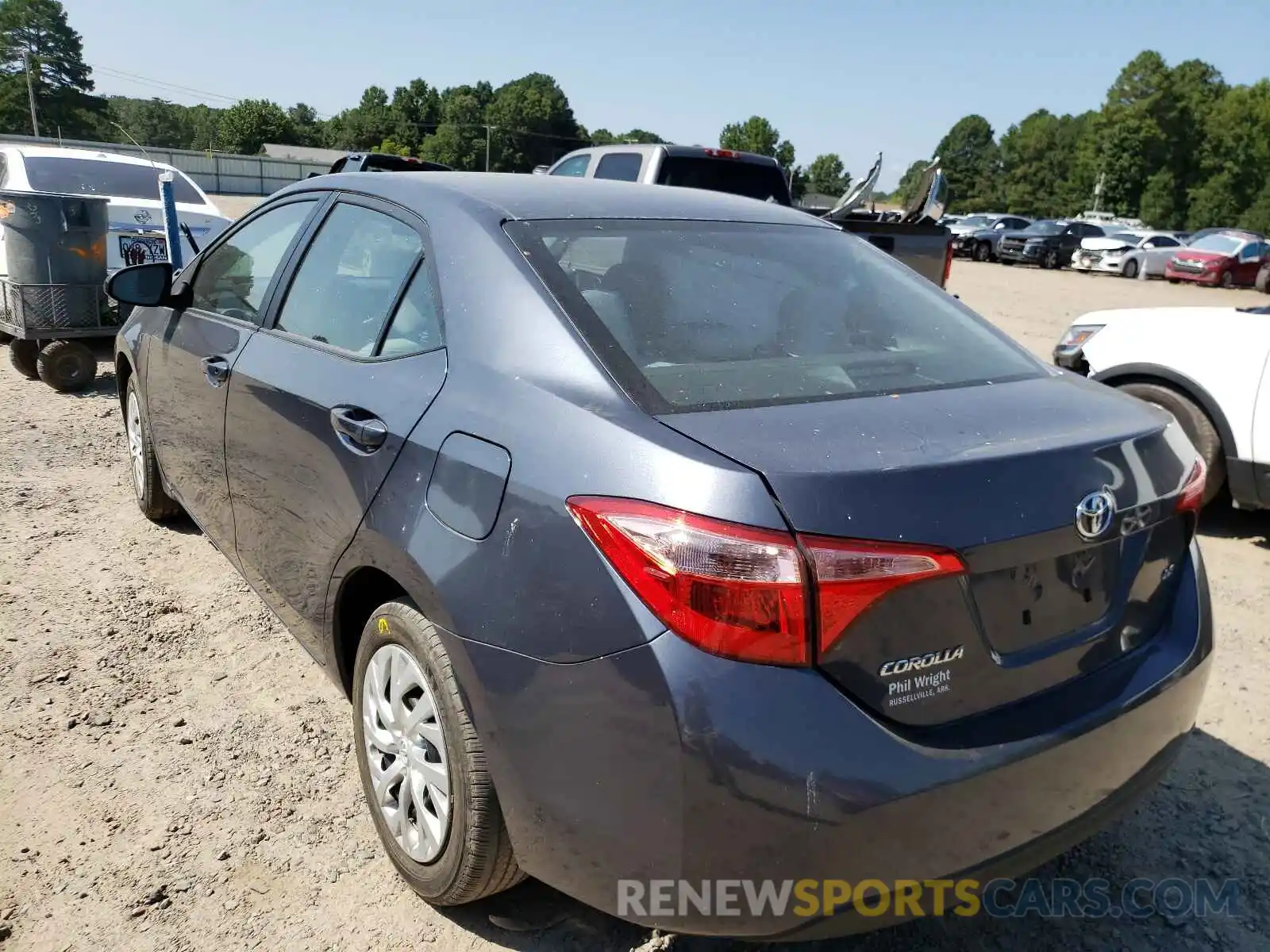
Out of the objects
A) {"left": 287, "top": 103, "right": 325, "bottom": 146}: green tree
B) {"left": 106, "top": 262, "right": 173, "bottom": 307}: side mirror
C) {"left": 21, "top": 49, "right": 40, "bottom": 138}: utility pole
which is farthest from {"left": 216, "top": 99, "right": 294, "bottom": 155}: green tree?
{"left": 106, "top": 262, "right": 173, "bottom": 307}: side mirror

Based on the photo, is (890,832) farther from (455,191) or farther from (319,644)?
(455,191)

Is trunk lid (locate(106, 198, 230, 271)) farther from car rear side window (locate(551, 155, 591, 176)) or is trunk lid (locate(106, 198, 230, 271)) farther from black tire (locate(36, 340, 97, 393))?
car rear side window (locate(551, 155, 591, 176))

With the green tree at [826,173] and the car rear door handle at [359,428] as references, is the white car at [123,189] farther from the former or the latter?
the green tree at [826,173]

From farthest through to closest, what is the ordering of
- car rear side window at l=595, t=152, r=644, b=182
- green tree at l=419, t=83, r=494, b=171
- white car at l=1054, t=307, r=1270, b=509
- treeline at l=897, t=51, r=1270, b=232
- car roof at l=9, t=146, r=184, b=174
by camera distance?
green tree at l=419, t=83, r=494, b=171, treeline at l=897, t=51, r=1270, b=232, car roof at l=9, t=146, r=184, b=174, car rear side window at l=595, t=152, r=644, b=182, white car at l=1054, t=307, r=1270, b=509

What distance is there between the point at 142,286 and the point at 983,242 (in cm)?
3494

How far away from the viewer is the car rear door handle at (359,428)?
2.30m

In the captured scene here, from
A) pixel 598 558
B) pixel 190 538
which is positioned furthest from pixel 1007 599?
pixel 190 538

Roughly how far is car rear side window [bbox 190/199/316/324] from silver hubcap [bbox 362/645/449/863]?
144 cm

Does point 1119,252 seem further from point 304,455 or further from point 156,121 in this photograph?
point 156,121

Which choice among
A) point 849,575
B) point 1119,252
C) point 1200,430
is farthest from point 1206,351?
point 1119,252

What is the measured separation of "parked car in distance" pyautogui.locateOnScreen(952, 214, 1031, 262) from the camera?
34.2m

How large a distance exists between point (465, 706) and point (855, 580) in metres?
0.87

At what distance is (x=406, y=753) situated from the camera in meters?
2.28

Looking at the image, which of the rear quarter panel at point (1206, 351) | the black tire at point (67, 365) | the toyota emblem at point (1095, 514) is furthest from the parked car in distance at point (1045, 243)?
the toyota emblem at point (1095, 514)
